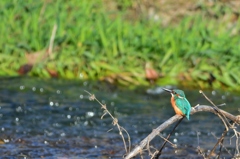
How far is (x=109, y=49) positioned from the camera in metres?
7.99

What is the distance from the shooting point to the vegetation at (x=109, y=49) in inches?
308

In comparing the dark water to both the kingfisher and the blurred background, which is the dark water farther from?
the kingfisher

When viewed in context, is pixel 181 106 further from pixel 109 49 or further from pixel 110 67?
pixel 109 49

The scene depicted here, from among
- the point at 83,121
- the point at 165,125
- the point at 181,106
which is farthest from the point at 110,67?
the point at 165,125

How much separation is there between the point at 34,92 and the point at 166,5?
3.22 m

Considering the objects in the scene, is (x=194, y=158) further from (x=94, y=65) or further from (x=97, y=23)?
(x=97, y=23)

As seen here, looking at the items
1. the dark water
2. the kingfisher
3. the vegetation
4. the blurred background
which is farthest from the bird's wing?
the vegetation

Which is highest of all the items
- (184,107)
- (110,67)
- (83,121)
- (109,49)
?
(184,107)

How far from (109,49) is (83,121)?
178 centimetres

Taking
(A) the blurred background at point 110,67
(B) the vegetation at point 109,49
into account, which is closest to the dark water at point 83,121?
(A) the blurred background at point 110,67

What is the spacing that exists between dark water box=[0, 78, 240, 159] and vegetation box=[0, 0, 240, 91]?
28cm

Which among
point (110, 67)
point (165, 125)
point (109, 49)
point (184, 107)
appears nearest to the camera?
point (165, 125)

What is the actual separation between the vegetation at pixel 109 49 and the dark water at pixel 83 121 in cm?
28

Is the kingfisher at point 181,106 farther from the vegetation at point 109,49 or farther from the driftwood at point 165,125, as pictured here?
the vegetation at point 109,49
